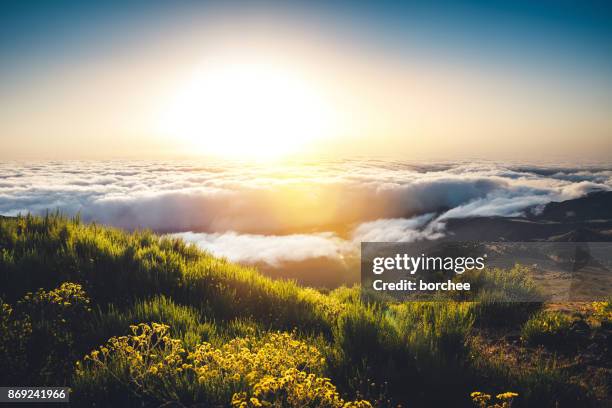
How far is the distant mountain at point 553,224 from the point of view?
115750 millimetres

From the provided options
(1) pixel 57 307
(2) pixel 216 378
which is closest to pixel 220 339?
(2) pixel 216 378

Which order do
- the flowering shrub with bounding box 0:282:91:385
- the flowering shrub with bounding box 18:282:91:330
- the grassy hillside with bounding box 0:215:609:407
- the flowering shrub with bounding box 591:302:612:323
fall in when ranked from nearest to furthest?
the grassy hillside with bounding box 0:215:609:407 < the flowering shrub with bounding box 0:282:91:385 < the flowering shrub with bounding box 18:282:91:330 < the flowering shrub with bounding box 591:302:612:323

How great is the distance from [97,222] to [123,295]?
3.38 metres

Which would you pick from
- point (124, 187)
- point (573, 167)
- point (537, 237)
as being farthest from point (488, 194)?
point (124, 187)

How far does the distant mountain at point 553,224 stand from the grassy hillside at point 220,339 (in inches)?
4387

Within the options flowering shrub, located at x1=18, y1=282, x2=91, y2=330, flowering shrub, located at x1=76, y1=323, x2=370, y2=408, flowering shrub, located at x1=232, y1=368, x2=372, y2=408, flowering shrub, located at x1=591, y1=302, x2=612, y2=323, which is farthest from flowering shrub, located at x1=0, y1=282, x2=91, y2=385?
flowering shrub, located at x1=591, y1=302, x2=612, y2=323

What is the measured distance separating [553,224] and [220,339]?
156 metres

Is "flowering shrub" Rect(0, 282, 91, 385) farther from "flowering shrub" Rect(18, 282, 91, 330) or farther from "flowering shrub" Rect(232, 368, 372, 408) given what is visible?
"flowering shrub" Rect(232, 368, 372, 408)

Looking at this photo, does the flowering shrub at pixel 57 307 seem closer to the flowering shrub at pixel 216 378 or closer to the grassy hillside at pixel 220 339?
the grassy hillside at pixel 220 339

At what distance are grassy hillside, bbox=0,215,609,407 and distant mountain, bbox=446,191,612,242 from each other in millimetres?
111427

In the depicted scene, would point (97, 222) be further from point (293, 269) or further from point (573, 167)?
point (573, 167)

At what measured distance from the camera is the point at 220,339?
436 cm

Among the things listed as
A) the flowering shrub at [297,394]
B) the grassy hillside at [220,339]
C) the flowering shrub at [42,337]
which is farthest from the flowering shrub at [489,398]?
the flowering shrub at [42,337]

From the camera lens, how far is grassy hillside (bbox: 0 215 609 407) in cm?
336
